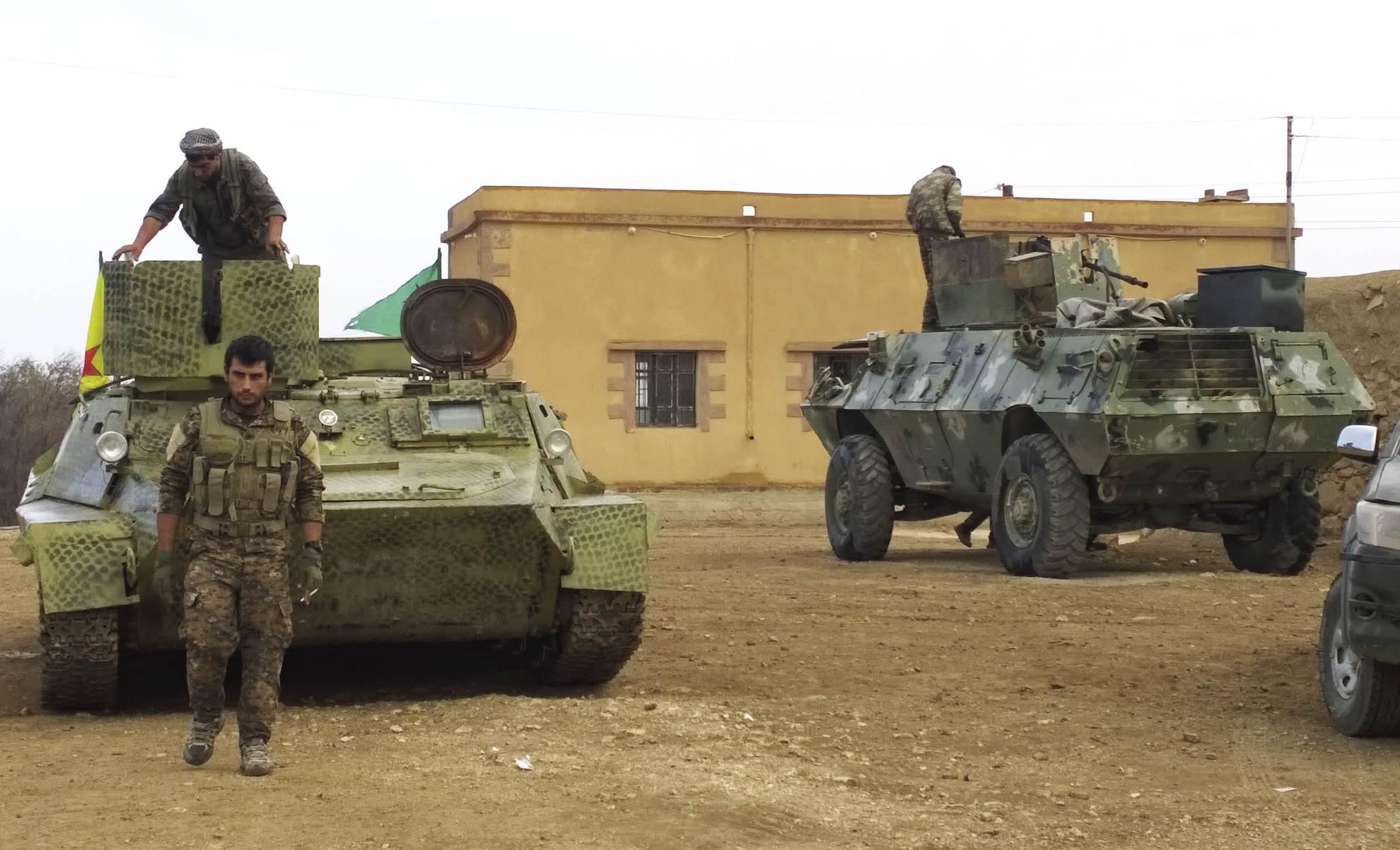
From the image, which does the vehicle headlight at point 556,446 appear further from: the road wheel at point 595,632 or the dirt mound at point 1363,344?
the dirt mound at point 1363,344

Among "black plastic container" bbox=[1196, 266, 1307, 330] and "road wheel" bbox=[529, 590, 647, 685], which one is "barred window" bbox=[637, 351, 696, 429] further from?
"road wheel" bbox=[529, 590, 647, 685]

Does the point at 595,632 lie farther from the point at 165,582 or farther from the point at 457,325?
the point at 457,325

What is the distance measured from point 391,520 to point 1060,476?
6.67 meters

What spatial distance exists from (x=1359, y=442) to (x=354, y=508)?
3.91 m

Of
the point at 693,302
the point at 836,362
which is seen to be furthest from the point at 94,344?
the point at 836,362

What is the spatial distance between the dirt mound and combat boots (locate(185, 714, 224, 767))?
12.0 meters

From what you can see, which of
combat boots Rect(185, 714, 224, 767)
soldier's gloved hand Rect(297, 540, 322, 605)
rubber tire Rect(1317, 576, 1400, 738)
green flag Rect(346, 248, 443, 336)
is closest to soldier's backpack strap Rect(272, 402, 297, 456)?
soldier's gloved hand Rect(297, 540, 322, 605)

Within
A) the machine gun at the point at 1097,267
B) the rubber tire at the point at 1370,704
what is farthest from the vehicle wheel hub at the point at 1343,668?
the machine gun at the point at 1097,267

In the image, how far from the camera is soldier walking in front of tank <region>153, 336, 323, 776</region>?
6.97 meters

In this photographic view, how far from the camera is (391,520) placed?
8.21m

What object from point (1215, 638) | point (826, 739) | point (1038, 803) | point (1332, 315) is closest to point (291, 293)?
point (826, 739)

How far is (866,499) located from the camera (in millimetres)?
16312

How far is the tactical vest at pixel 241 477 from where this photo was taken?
7.02 metres

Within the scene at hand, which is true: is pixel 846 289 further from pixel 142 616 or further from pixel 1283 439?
pixel 142 616
